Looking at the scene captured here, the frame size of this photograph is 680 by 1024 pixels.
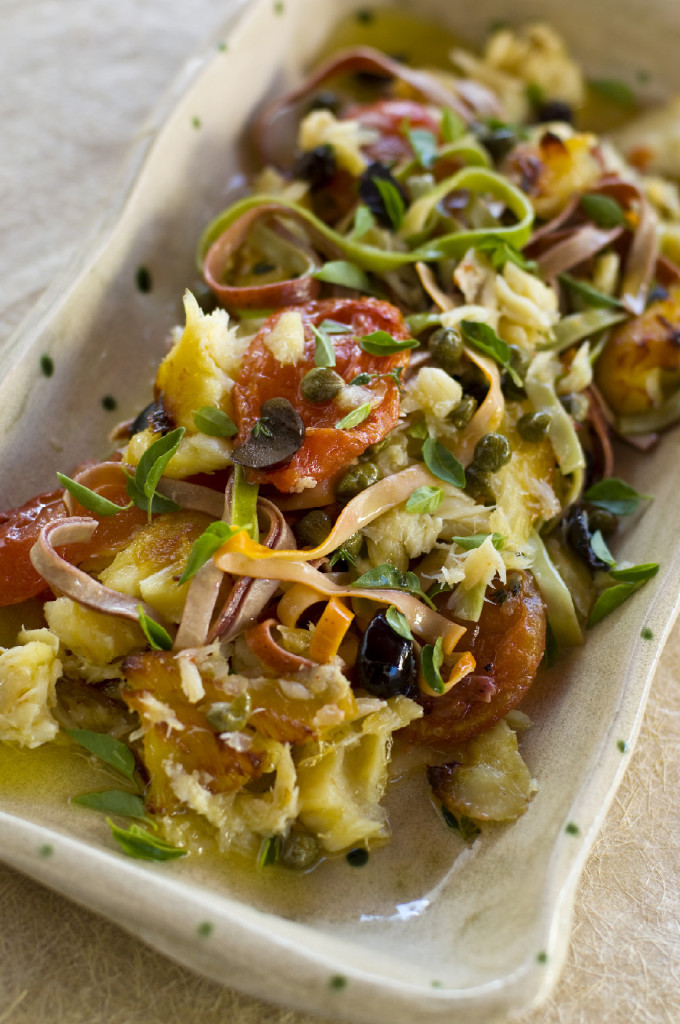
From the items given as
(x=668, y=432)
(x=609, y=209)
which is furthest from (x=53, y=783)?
(x=609, y=209)

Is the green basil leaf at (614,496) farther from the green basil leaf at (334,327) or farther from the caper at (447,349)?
the green basil leaf at (334,327)

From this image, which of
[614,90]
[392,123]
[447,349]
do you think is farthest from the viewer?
[614,90]

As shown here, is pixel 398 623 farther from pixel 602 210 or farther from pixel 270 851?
pixel 602 210

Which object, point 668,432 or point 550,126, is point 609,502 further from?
point 550,126

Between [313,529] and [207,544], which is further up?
[207,544]

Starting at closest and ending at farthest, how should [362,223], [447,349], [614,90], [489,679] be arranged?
[489,679]
[447,349]
[362,223]
[614,90]

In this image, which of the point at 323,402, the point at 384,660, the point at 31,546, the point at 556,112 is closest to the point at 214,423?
the point at 323,402
